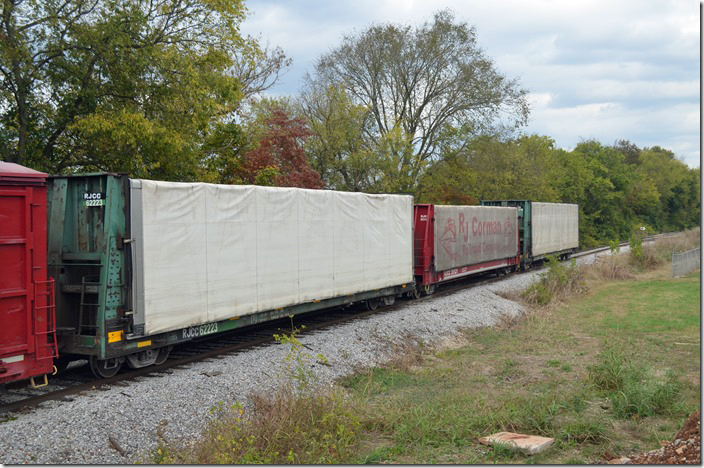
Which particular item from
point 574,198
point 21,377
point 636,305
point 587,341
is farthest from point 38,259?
point 574,198

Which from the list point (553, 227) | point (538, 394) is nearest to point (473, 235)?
point (553, 227)

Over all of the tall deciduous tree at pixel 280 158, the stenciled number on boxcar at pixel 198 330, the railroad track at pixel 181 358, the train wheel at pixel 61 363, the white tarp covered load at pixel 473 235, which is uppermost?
the tall deciduous tree at pixel 280 158

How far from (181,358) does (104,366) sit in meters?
1.76

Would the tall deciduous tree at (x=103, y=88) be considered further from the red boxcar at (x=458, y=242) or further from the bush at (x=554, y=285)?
the bush at (x=554, y=285)

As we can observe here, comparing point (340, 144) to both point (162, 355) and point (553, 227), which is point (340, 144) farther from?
point (162, 355)

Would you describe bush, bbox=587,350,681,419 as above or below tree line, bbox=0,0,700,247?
below

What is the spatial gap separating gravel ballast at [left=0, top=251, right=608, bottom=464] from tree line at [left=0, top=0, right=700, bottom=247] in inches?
333

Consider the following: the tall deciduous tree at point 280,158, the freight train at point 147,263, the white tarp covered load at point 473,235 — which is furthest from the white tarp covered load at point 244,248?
the tall deciduous tree at point 280,158

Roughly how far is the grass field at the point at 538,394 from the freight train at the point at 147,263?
278 centimetres

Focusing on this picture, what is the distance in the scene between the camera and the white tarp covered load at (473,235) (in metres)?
20.5

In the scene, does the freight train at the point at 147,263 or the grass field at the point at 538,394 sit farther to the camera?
the freight train at the point at 147,263

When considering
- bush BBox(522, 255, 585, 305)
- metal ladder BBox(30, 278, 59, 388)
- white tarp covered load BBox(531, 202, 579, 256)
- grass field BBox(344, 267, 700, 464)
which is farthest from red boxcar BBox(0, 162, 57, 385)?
white tarp covered load BBox(531, 202, 579, 256)

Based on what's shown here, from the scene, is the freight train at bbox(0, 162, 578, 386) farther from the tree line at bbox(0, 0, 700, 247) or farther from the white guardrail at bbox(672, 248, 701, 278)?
the white guardrail at bbox(672, 248, 701, 278)

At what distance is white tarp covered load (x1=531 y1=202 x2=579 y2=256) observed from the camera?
30609 mm
